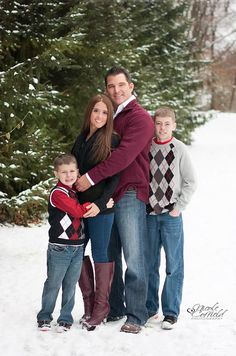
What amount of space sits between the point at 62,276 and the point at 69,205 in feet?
2.02

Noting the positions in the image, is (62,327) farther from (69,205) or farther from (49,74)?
(49,74)

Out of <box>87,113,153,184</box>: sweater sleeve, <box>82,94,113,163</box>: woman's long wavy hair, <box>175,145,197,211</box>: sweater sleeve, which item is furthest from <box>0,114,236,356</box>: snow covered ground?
<box>82,94,113,163</box>: woman's long wavy hair

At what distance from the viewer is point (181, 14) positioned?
52.8 ft

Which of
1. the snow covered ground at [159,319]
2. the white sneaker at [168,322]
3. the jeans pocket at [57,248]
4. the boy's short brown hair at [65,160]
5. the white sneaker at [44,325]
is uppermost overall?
the boy's short brown hair at [65,160]

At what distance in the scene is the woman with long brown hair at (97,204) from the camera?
149 inches

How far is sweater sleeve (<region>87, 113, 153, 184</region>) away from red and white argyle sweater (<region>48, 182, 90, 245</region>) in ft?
0.76

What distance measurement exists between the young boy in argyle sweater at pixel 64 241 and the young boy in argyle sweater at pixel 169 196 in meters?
0.62

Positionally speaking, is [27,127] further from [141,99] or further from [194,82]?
[194,82]

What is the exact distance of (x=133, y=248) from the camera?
3910 mm

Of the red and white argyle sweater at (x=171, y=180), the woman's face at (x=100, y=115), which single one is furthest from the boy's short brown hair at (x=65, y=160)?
the red and white argyle sweater at (x=171, y=180)

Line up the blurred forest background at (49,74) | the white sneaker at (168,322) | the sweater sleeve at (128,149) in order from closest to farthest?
the sweater sleeve at (128,149) < the white sneaker at (168,322) < the blurred forest background at (49,74)

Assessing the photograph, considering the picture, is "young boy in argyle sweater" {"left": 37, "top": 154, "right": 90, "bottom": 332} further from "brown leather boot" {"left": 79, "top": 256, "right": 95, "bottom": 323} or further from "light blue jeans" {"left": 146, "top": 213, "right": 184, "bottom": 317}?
"light blue jeans" {"left": 146, "top": 213, "right": 184, "bottom": 317}

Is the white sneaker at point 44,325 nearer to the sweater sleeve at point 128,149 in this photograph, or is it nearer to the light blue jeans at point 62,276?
the light blue jeans at point 62,276

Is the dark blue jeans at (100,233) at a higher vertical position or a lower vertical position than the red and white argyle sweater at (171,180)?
lower
